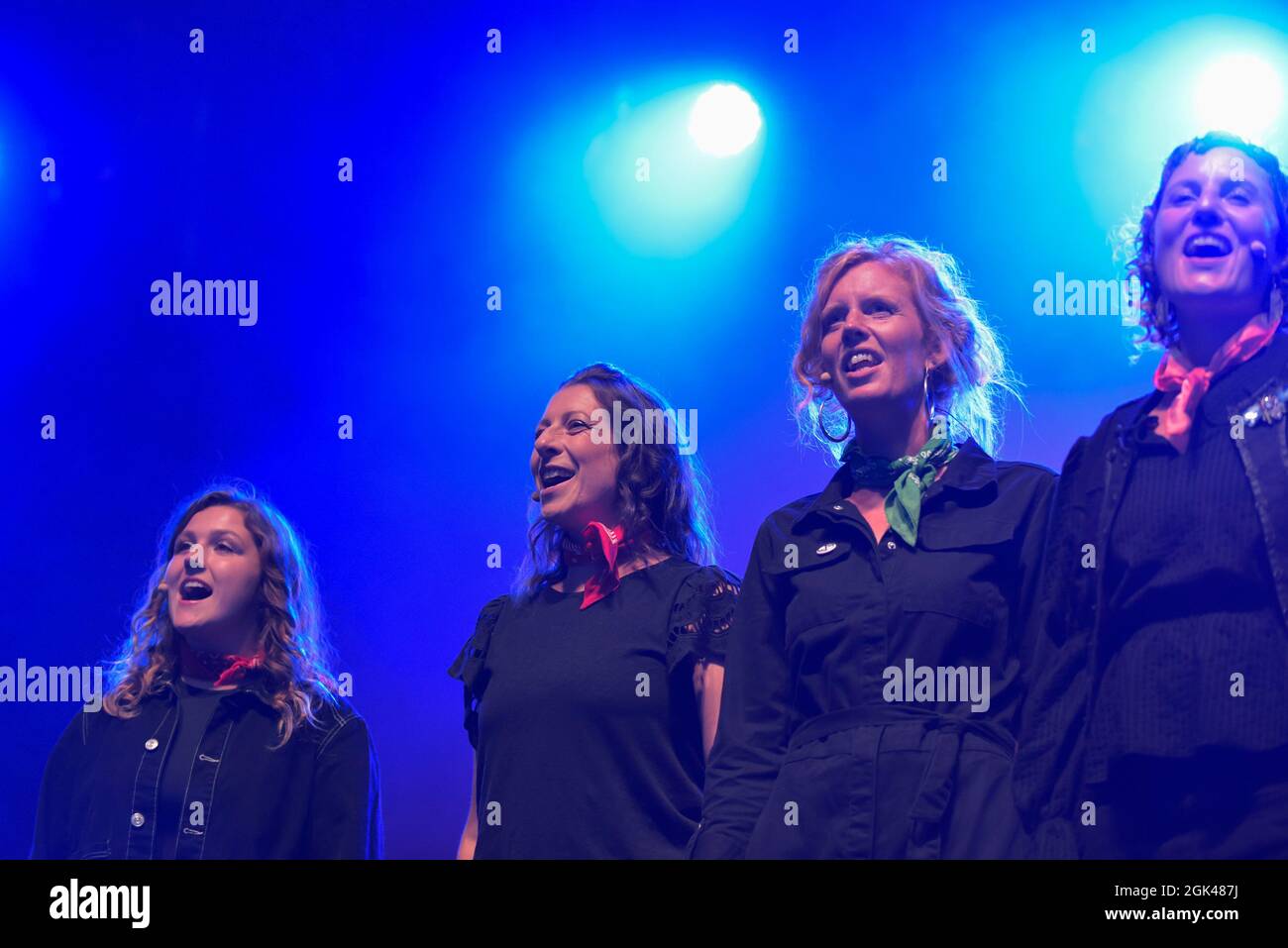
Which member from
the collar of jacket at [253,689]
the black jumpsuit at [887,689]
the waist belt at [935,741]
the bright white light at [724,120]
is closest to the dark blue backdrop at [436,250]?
the bright white light at [724,120]

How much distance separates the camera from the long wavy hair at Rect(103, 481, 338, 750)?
359cm

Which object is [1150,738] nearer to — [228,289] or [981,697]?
[981,697]

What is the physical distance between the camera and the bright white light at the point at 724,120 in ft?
12.5

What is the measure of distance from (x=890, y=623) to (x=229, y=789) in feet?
5.10

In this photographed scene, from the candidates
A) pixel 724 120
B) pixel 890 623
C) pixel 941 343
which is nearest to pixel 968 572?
pixel 890 623

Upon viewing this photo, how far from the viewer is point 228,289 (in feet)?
12.5

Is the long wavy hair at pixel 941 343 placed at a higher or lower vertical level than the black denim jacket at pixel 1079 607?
higher

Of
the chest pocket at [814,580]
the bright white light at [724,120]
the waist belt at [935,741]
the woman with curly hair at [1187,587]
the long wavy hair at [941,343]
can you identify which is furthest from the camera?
the bright white light at [724,120]

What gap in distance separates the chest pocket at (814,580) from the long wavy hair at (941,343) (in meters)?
0.29

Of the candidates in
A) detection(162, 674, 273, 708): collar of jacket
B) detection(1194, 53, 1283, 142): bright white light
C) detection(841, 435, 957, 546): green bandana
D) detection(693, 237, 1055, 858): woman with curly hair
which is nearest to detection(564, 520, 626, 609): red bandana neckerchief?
detection(693, 237, 1055, 858): woman with curly hair

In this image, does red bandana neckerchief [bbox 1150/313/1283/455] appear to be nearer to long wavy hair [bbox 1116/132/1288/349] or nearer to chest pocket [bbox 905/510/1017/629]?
long wavy hair [bbox 1116/132/1288/349]

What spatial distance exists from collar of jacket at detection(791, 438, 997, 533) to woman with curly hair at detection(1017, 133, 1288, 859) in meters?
0.17

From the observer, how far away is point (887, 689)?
10.1ft

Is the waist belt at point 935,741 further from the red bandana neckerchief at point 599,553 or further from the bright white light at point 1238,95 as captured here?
the bright white light at point 1238,95
